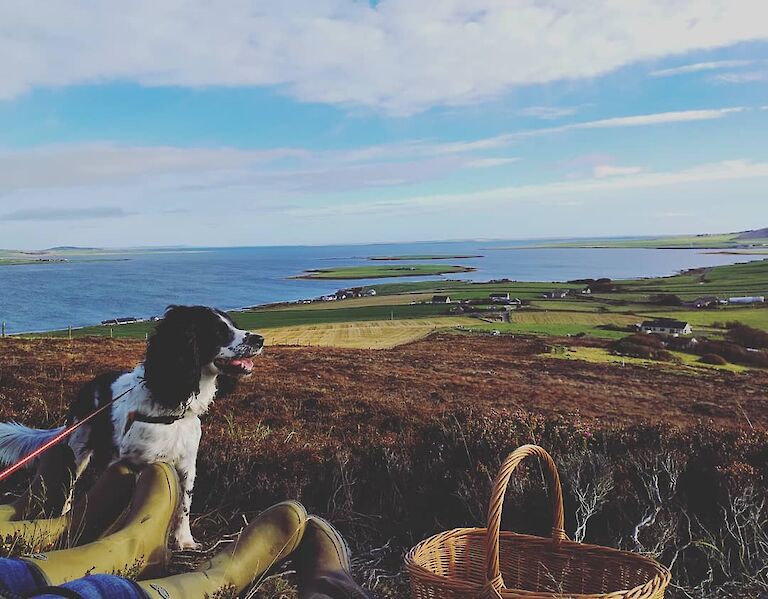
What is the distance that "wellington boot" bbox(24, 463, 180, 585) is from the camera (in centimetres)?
227

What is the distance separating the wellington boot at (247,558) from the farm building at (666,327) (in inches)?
1450

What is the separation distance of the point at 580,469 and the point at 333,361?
1098 centimetres

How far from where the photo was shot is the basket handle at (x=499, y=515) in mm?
2217

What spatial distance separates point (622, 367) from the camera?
2305 centimetres

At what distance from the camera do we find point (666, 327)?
124 ft

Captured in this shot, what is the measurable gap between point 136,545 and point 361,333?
31704 millimetres

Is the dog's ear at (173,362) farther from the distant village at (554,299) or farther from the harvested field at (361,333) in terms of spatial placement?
the distant village at (554,299)

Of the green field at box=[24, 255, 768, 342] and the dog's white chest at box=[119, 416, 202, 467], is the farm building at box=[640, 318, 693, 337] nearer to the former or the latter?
the green field at box=[24, 255, 768, 342]

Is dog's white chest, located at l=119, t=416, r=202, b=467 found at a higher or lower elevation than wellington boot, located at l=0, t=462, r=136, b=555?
higher

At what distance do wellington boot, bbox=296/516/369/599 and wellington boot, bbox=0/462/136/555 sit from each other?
0.93 metres

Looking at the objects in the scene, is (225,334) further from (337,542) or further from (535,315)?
(535,315)

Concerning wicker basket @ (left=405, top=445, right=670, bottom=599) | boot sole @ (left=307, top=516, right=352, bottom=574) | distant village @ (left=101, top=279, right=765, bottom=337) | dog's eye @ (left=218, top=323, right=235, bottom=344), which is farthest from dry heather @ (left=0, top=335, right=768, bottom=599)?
distant village @ (left=101, top=279, right=765, bottom=337)

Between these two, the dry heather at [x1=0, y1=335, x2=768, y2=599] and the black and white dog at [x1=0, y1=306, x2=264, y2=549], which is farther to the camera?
the black and white dog at [x1=0, y1=306, x2=264, y2=549]

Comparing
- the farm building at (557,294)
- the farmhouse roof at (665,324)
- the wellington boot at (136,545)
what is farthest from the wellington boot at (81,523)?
the farm building at (557,294)
